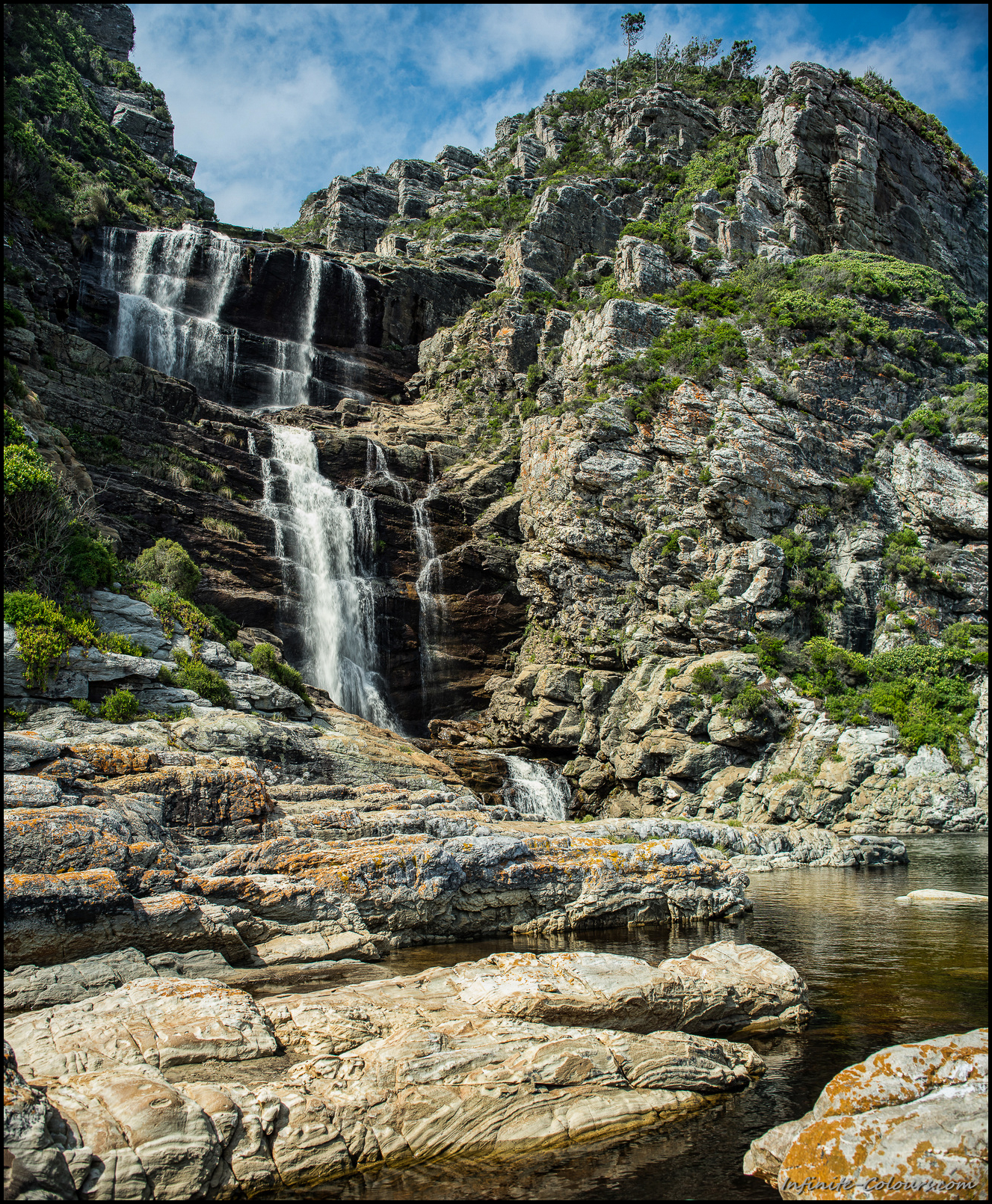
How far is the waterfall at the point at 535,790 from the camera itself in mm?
32781

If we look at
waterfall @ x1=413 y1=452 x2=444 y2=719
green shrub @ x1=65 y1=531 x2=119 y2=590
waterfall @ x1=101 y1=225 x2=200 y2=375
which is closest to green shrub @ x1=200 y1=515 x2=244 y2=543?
waterfall @ x1=413 y1=452 x2=444 y2=719

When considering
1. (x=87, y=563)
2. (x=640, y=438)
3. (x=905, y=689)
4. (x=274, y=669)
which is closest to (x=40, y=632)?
(x=87, y=563)

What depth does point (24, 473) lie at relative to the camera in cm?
2217

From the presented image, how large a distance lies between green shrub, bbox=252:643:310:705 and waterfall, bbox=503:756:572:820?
10676 millimetres

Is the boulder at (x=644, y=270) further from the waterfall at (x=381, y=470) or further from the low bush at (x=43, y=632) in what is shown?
the low bush at (x=43, y=632)

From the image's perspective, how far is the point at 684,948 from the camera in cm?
1255

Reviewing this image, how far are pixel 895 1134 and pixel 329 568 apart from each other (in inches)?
1475

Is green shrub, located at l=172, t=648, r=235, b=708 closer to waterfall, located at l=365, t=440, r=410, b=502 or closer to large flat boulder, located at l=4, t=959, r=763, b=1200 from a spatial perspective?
large flat boulder, located at l=4, t=959, r=763, b=1200

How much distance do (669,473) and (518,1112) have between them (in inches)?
1457

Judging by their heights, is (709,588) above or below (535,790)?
above

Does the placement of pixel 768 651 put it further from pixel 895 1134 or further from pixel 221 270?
pixel 221 270

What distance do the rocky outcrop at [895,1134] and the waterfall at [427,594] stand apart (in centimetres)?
3509

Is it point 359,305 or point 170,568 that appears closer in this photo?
point 170,568

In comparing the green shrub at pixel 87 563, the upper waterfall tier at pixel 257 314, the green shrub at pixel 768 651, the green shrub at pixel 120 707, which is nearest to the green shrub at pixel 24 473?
the green shrub at pixel 87 563
